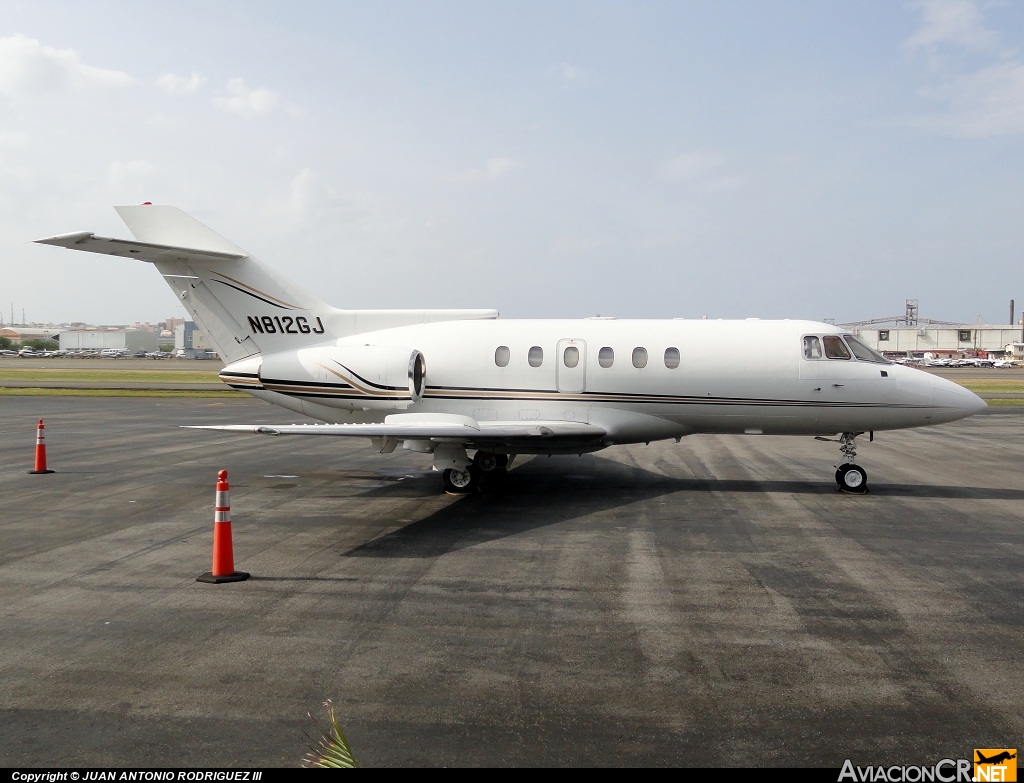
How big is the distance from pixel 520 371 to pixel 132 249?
721 cm

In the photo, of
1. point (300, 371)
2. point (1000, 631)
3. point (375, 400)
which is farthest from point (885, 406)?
point (300, 371)

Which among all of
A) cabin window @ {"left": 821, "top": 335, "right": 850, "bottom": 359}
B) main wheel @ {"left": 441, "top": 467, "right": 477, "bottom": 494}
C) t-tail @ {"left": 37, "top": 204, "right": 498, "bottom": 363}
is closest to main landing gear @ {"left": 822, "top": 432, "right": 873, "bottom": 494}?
cabin window @ {"left": 821, "top": 335, "right": 850, "bottom": 359}

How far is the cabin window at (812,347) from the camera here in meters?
13.0

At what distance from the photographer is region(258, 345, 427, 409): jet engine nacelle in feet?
44.8

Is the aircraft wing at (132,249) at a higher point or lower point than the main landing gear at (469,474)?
higher

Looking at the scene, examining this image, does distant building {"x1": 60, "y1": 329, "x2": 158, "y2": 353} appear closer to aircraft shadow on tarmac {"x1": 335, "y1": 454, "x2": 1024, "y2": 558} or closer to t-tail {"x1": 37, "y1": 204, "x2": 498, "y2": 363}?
→ t-tail {"x1": 37, "y1": 204, "x2": 498, "y2": 363}

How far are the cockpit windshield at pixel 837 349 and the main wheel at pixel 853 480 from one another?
6.36ft

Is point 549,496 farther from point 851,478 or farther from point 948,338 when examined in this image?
point 948,338

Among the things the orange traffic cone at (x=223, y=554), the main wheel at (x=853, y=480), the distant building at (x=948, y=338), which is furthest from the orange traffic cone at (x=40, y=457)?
the distant building at (x=948, y=338)

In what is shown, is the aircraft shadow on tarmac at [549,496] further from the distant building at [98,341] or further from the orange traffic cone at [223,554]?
the distant building at [98,341]

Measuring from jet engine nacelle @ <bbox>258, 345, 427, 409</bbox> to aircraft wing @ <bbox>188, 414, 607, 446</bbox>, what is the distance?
654 mm

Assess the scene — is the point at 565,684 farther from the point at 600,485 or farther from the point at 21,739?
the point at 600,485

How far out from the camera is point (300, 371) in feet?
46.2

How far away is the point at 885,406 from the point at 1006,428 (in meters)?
15.6
